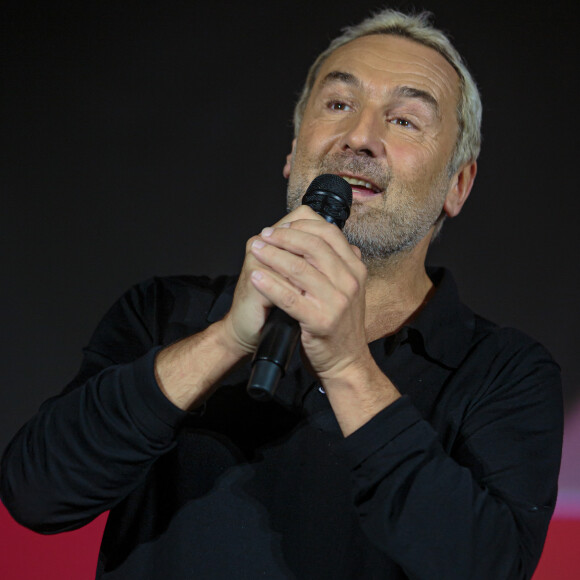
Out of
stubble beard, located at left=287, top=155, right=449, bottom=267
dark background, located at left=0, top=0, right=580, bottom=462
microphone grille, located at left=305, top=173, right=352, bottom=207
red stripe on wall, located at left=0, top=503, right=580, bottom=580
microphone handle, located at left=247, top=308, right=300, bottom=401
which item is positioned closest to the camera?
microphone handle, located at left=247, top=308, right=300, bottom=401

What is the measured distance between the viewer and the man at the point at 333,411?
95 cm

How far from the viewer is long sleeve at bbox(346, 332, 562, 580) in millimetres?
946

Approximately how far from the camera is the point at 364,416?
0.97 metres

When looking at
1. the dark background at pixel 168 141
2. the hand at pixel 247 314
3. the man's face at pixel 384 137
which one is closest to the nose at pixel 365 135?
the man's face at pixel 384 137

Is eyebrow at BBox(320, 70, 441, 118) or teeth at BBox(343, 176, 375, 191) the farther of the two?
eyebrow at BBox(320, 70, 441, 118)

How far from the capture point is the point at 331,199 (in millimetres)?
1023

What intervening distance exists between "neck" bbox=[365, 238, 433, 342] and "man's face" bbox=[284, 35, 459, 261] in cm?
5

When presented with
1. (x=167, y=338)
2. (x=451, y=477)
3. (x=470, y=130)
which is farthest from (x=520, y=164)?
(x=451, y=477)

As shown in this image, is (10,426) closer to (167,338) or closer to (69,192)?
(69,192)

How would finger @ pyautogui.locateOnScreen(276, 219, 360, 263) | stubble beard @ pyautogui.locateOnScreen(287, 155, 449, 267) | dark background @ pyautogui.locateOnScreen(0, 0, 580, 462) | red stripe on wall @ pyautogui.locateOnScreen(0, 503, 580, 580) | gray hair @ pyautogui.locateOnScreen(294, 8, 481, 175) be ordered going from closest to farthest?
finger @ pyautogui.locateOnScreen(276, 219, 360, 263)
stubble beard @ pyautogui.locateOnScreen(287, 155, 449, 267)
gray hair @ pyautogui.locateOnScreen(294, 8, 481, 175)
red stripe on wall @ pyautogui.locateOnScreen(0, 503, 580, 580)
dark background @ pyautogui.locateOnScreen(0, 0, 580, 462)

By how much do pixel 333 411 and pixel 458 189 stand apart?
2.51 ft

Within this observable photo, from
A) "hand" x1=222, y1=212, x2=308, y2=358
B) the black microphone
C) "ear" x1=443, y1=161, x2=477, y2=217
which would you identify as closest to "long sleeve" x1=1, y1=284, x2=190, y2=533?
"hand" x1=222, y1=212, x2=308, y2=358

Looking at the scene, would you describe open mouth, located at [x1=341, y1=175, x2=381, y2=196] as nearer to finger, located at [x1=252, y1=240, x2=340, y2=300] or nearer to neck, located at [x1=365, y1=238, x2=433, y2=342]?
neck, located at [x1=365, y1=238, x2=433, y2=342]

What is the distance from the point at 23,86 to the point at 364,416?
182 centimetres
